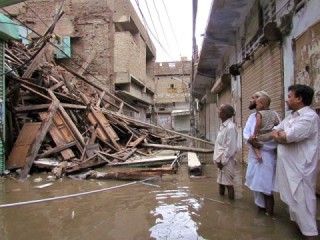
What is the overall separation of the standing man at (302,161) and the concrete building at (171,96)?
3440 centimetres

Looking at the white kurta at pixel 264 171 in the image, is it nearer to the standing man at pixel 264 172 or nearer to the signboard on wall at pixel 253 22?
the standing man at pixel 264 172

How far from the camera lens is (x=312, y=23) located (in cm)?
480

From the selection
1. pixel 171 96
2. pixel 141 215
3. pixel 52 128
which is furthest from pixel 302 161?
pixel 171 96

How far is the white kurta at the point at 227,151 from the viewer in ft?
16.3

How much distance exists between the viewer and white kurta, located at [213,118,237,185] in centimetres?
496

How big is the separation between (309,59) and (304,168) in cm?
241

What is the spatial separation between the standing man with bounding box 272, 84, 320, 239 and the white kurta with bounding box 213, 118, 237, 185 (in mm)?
1520

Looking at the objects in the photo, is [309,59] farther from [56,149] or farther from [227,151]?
[56,149]

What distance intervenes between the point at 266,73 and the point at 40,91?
719 cm

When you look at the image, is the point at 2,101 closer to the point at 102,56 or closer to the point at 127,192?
the point at 127,192

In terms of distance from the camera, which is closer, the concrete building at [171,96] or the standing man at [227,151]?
the standing man at [227,151]

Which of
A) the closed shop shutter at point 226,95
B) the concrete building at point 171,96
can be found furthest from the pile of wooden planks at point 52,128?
the concrete building at point 171,96

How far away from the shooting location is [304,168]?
10.7 ft

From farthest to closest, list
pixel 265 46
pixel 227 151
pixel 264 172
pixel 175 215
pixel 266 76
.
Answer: pixel 266 76
pixel 265 46
pixel 227 151
pixel 175 215
pixel 264 172
